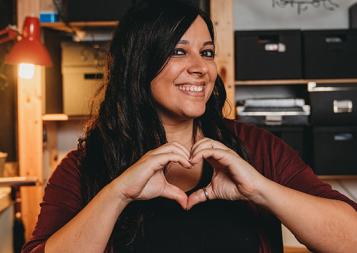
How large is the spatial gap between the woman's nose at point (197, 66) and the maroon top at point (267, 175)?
0.28 meters

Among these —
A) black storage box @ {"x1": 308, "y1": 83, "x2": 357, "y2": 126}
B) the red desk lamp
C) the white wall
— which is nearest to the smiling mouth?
the red desk lamp

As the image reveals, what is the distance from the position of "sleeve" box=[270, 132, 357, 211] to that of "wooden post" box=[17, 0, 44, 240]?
172 cm

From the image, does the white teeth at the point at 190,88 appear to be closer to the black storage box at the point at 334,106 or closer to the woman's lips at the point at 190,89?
the woman's lips at the point at 190,89

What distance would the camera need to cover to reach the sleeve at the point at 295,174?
4.22 feet

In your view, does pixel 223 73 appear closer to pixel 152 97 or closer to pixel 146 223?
pixel 152 97

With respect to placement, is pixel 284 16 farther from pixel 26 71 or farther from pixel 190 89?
pixel 190 89

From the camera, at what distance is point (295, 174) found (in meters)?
1.38

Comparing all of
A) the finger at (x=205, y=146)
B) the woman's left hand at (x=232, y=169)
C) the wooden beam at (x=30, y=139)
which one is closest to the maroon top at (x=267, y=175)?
the woman's left hand at (x=232, y=169)

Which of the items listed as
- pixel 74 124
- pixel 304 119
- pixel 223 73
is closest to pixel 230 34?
pixel 223 73

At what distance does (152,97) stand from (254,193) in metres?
0.48

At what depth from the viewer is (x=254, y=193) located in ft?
3.84

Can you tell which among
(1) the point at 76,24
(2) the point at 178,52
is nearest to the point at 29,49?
(1) the point at 76,24

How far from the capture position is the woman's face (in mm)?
1372

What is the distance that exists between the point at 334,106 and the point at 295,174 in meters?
1.47
